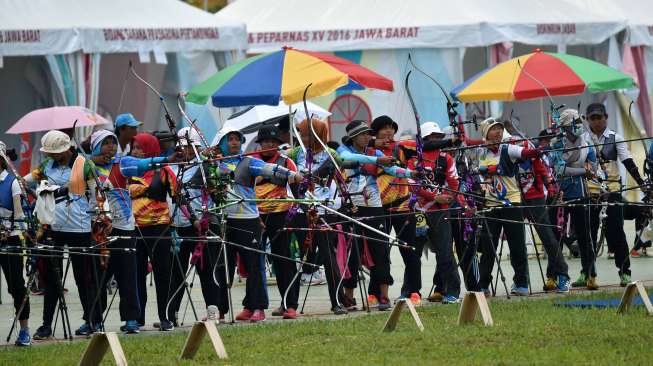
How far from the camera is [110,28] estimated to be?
22.2m

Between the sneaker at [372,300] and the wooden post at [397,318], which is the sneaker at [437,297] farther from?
→ the wooden post at [397,318]

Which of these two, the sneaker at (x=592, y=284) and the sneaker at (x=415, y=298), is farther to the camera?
the sneaker at (x=592, y=284)

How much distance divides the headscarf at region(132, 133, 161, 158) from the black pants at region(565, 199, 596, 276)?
470 centimetres

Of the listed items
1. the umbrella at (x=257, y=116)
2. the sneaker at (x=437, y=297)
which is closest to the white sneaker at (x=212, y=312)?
the sneaker at (x=437, y=297)

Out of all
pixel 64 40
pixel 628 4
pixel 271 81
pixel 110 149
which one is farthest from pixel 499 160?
pixel 628 4

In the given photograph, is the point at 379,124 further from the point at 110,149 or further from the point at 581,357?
the point at 581,357

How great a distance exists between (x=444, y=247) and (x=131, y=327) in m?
3.14

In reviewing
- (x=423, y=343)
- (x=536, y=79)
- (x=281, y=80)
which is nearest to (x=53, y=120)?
(x=281, y=80)

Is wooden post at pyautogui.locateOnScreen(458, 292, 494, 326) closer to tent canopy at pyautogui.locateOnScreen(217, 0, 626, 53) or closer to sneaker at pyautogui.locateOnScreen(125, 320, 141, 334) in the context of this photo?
sneaker at pyautogui.locateOnScreen(125, 320, 141, 334)

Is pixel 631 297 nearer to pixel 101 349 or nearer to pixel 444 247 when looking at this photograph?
pixel 444 247

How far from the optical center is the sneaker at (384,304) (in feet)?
45.2

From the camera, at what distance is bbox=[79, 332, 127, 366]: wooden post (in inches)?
381

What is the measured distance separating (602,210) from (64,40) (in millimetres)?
9359

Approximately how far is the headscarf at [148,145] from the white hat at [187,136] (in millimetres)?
221
